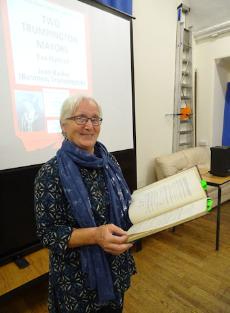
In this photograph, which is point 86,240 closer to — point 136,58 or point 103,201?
point 103,201

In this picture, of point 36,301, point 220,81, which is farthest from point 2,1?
point 220,81

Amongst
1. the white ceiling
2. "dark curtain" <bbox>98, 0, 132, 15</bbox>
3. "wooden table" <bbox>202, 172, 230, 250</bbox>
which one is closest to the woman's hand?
"wooden table" <bbox>202, 172, 230, 250</bbox>

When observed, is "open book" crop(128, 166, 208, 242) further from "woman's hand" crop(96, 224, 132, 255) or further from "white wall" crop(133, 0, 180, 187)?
"white wall" crop(133, 0, 180, 187)

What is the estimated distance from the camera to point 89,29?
6.66 feet

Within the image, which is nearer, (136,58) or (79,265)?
(79,265)

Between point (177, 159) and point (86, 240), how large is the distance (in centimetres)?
269

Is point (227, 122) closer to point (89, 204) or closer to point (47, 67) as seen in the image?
point (47, 67)

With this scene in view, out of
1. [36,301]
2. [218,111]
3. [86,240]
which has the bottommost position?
[36,301]

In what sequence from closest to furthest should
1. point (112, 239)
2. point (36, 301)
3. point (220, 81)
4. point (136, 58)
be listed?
point (112, 239), point (36, 301), point (136, 58), point (220, 81)

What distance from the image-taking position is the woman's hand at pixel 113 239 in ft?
2.20

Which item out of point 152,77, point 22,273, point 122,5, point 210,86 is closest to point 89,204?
point 22,273

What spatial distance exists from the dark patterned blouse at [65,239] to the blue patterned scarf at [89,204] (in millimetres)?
25

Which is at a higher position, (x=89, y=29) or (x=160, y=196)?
(x=89, y=29)

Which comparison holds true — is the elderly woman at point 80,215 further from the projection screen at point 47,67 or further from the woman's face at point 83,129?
the projection screen at point 47,67
